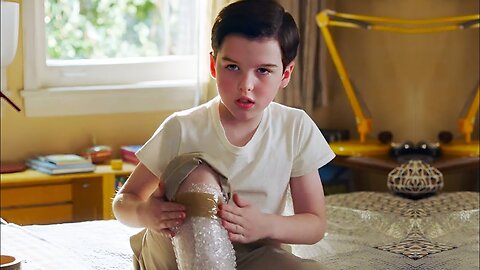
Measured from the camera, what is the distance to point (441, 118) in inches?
134

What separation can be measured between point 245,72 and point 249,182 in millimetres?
190

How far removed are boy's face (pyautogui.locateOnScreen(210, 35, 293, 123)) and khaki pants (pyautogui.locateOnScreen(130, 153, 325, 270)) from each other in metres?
0.13

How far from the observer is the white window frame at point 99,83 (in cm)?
301

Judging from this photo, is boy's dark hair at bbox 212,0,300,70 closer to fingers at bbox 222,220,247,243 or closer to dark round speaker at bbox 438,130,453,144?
fingers at bbox 222,220,247,243

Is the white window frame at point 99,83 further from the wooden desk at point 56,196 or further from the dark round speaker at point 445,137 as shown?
the dark round speaker at point 445,137

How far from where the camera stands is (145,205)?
52.2 inches

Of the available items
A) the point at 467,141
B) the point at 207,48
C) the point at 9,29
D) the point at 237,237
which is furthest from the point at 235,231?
the point at 467,141

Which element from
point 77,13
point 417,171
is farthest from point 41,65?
point 417,171

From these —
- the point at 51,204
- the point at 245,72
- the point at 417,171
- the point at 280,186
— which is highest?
the point at 245,72

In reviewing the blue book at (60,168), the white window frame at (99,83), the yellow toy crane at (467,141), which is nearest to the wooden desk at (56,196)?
the blue book at (60,168)

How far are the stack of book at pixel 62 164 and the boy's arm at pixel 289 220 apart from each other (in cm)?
155

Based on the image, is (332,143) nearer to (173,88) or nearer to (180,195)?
(173,88)

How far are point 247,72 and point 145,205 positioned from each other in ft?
0.87

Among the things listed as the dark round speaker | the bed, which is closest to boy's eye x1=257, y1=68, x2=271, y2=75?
the bed
